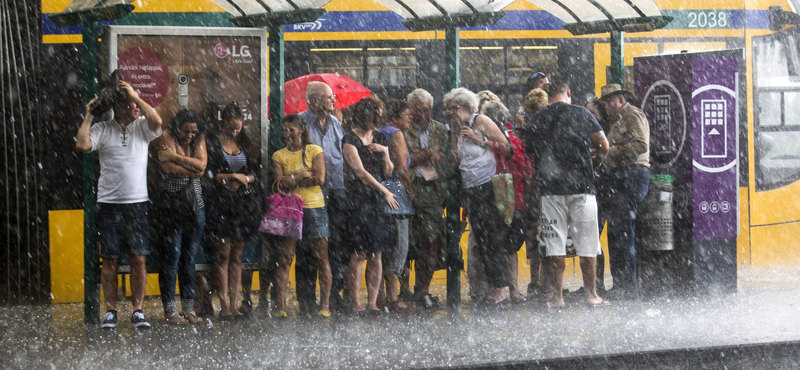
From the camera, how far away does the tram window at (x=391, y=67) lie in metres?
9.60

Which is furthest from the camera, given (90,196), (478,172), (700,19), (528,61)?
(700,19)

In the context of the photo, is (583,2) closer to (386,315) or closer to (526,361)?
(386,315)

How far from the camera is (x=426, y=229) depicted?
7.54 metres

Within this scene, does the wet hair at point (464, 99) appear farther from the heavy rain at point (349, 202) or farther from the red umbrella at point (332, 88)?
the red umbrella at point (332, 88)

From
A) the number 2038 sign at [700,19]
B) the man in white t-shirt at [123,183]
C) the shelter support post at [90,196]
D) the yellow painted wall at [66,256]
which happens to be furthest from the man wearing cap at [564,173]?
the yellow painted wall at [66,256]

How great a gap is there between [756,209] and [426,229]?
193 inches

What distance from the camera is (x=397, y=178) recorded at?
7.31 metres

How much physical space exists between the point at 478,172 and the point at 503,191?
278 millimetres

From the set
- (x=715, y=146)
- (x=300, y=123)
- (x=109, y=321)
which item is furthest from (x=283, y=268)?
(x=715, y=146)

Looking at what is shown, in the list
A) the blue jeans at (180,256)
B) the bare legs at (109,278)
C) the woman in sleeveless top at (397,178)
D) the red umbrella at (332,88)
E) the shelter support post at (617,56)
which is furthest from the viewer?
the red umbrella at (332,88)

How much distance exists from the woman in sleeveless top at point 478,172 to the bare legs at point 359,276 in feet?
3.00

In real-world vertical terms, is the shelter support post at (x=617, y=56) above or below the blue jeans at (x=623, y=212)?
above

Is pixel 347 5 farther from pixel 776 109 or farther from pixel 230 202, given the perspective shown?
pixel 776 109

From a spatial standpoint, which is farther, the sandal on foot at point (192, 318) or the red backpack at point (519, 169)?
the red backpack at point (519, 169)
